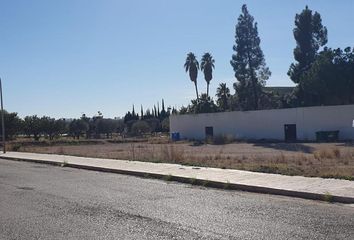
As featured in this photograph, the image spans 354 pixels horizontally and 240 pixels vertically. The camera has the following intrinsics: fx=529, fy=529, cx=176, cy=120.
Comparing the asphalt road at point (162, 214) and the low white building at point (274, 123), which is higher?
the low white building at point (274, 123)

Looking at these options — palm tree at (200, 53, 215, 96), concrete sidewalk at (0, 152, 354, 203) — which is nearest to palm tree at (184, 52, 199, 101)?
palm tree at (200, 53, 215, 96)

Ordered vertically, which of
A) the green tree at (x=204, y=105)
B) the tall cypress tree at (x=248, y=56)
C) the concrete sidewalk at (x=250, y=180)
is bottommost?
the concrete sidewalk at (x=250, y=180)

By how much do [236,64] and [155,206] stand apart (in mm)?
71910

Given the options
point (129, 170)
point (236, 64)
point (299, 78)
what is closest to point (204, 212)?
point (129, 170)

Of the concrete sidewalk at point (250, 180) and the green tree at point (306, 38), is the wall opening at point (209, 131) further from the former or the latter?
the concrete sidewalk at point (250, 180)

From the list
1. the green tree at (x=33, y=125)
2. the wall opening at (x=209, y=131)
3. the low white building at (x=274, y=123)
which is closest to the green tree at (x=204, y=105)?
the low white building at (x=274, y=123)

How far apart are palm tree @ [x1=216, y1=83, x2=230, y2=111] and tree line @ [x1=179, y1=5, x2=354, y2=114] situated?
0.63 feet

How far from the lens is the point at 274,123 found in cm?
6259

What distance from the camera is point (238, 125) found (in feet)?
223

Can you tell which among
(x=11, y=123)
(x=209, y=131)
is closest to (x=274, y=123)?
(x=209, y=131)

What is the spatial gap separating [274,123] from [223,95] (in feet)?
129

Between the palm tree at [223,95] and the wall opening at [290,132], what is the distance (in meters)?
38.9

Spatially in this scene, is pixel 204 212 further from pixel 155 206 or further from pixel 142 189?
pixel 142 189

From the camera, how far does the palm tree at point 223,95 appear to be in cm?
10069
